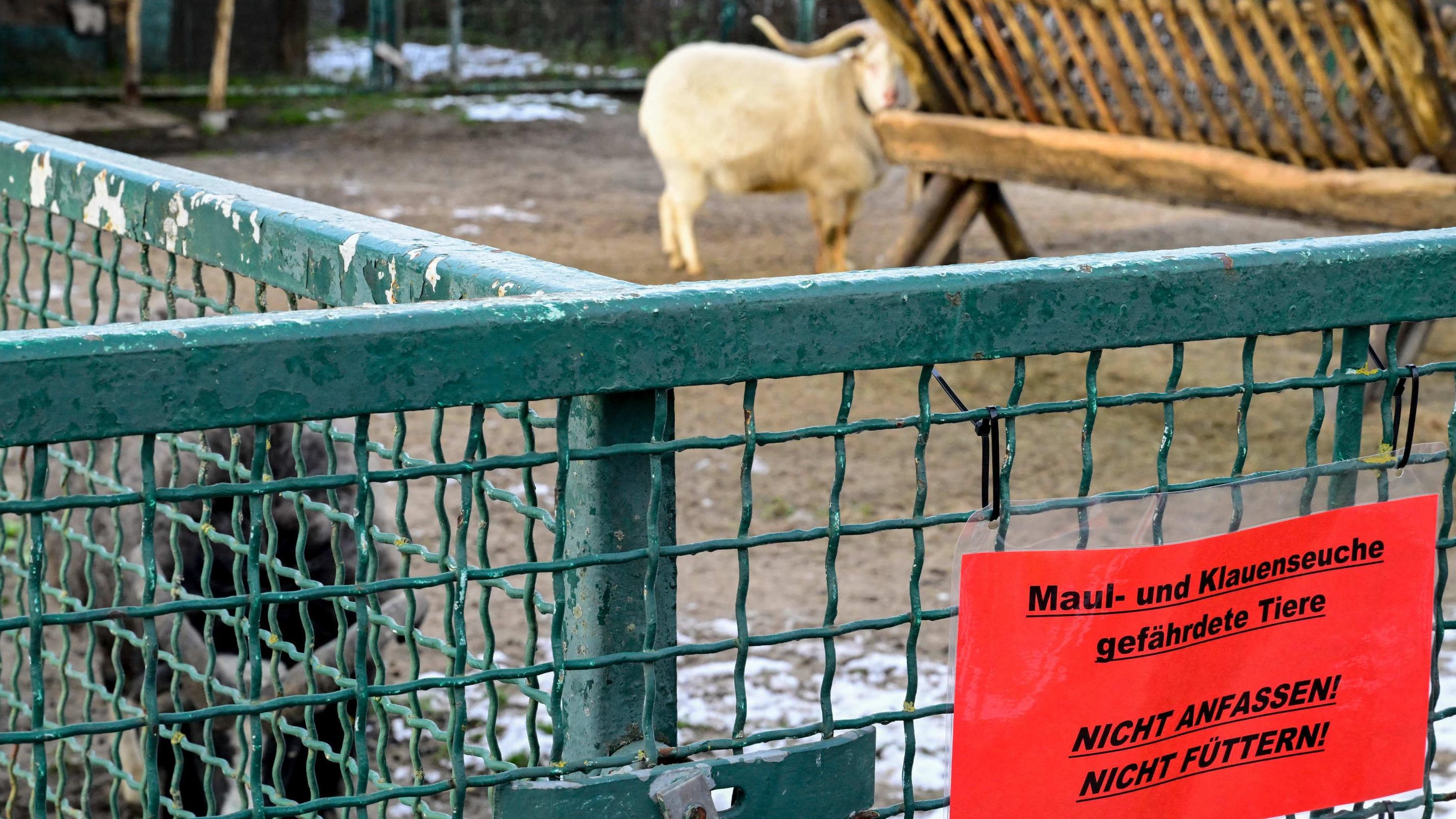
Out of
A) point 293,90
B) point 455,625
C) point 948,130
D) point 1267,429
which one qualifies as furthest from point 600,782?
point 293,90

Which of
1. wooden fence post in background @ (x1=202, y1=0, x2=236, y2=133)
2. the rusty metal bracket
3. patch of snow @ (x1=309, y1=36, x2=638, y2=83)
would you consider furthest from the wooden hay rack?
patch of snow @ (x1=309, y1=36, x2=638, y2=83)

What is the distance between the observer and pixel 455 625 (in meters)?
0.96

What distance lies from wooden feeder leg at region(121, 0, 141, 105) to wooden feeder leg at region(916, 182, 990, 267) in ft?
22.2

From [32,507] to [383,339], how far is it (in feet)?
0.69

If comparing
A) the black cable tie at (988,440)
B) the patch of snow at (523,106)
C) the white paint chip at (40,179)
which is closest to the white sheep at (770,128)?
the patch of snow at (523,106)

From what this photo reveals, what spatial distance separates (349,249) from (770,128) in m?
5.92

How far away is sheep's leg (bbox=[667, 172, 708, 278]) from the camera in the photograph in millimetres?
7270

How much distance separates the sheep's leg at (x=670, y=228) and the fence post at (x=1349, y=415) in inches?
242

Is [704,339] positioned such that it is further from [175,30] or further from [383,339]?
[175,30]

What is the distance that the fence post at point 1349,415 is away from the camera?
119 centimetres

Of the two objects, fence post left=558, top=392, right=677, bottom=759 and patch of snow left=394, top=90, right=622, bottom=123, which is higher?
fence post left=558, top=392, right=677, bottom=759

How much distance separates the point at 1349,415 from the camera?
47.9 inches

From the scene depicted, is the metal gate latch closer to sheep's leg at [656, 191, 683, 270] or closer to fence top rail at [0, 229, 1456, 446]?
fence top rail at [0, 229, 1456, 446]

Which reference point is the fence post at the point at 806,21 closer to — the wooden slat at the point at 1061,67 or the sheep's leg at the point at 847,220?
the sheep's leg at the point at 847,220
